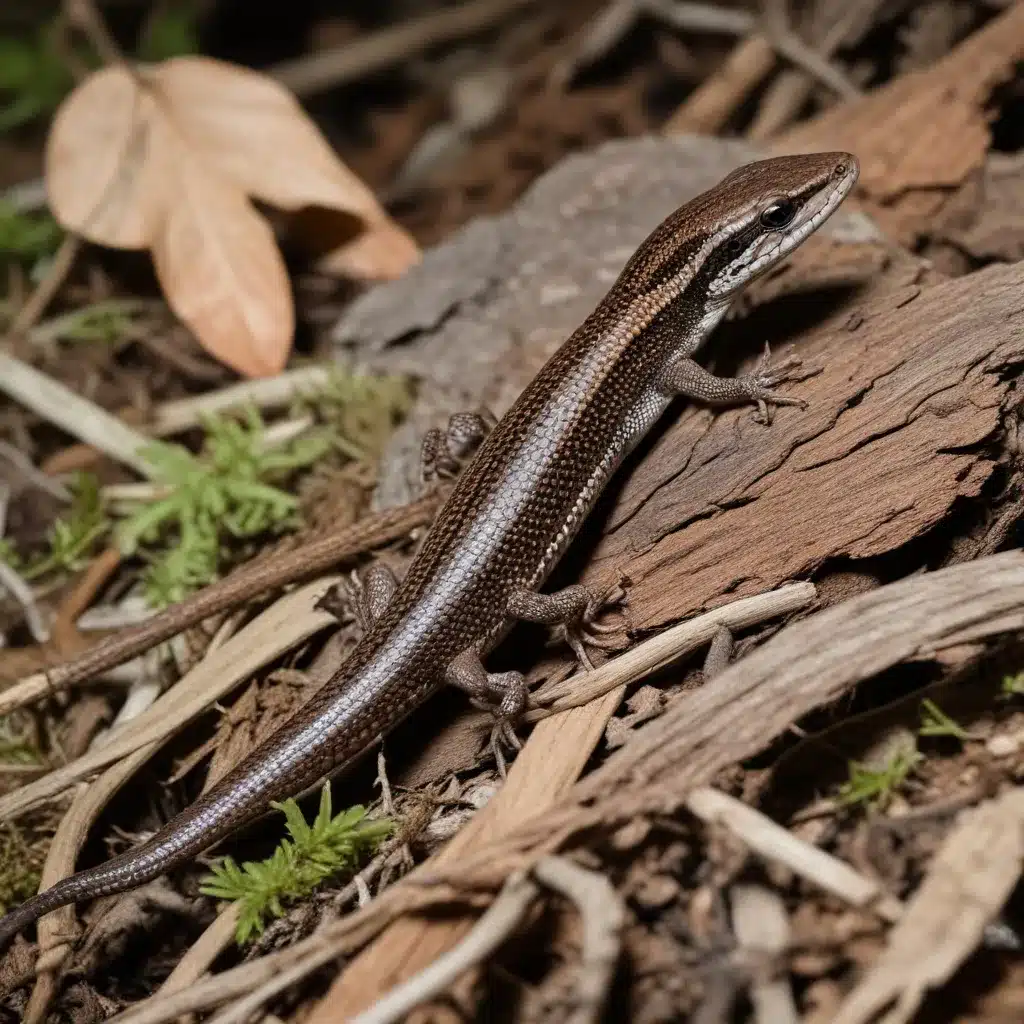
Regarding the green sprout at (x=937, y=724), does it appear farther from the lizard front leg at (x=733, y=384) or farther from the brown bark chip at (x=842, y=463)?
the lizard front leg at (x=733, y=384)

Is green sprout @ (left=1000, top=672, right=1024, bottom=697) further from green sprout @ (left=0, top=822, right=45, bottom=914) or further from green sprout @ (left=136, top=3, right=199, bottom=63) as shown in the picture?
green sprout @ (left=136, top=3, right=199, bottom=63)

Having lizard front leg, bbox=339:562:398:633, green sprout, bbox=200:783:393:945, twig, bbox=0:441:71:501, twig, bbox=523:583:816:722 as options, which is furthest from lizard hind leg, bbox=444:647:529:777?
twig, bbox=0:441:71:501

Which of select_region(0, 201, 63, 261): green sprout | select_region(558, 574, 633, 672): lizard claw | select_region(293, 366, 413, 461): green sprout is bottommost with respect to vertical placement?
select_region(558, 574, 633, 672): lizard claw

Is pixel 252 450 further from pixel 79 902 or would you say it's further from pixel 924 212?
pixel 924 212

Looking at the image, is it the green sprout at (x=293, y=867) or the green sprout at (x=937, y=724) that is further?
the green sprout at (x=293, y=867)

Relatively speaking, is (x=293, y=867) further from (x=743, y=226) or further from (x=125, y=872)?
(x=743, y=226)

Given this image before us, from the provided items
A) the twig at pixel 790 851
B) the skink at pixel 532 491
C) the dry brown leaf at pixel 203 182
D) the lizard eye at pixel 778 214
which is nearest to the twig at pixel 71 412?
the dry brown leaf at pixel 203 182

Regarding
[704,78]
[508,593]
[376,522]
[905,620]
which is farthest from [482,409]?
[704,78]
